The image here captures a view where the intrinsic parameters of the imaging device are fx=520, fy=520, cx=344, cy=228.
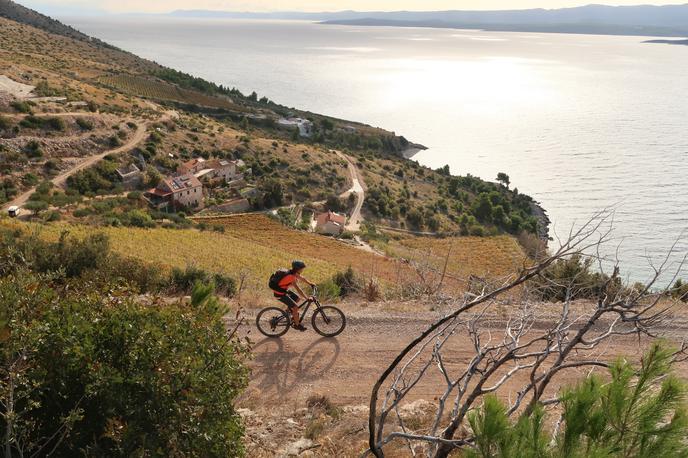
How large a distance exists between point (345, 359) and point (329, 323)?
903mm

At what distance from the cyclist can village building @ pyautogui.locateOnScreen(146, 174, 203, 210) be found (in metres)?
26.0

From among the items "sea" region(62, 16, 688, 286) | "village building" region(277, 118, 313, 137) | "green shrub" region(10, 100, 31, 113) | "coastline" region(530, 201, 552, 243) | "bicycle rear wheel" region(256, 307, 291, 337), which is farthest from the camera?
"village building" region(277, 118, 313, 137)

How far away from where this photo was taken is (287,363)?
8.56m

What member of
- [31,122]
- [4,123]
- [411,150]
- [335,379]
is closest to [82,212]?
[4,123]

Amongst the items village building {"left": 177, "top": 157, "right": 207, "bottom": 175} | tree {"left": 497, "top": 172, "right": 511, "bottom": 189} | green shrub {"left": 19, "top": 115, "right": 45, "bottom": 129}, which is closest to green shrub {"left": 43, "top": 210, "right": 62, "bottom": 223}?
green shrub {"left": 19, "top": 115, "right": 45, "bottom": 129}

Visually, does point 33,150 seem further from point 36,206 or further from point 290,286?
point 290,286

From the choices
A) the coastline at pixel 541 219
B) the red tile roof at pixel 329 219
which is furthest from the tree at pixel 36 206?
the coastline at pixel 541 219

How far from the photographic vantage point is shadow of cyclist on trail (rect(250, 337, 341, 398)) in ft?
26.0

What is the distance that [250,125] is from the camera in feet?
243

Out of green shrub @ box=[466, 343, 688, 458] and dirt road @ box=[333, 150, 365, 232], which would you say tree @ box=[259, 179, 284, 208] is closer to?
dirt road @ box=[333, 150, 365, 232]

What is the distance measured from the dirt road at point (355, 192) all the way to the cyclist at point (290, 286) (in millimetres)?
29609

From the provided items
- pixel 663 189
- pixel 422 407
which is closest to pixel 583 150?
pixel 663 189

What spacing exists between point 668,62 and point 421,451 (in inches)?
7986

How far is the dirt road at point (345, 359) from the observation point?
7.84 metres
